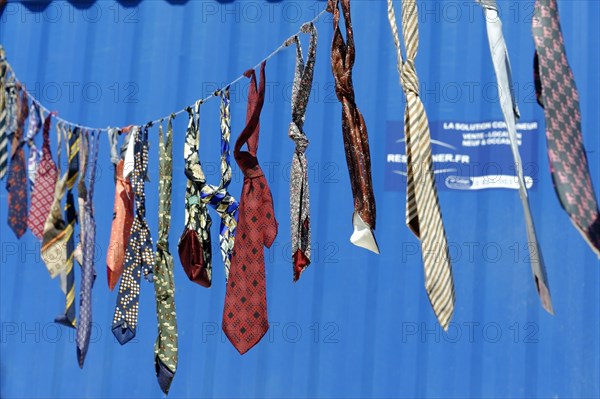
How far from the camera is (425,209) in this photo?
195 cm

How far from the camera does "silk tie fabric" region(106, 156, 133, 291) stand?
2.88 metres

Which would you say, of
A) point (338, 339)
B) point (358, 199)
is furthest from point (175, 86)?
point (358, 199)

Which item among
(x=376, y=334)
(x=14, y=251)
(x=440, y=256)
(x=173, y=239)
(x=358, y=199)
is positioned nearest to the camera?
(x=440, y=256)

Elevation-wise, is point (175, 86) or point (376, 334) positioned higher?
point (175, 86)

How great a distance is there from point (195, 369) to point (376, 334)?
0.79 meters

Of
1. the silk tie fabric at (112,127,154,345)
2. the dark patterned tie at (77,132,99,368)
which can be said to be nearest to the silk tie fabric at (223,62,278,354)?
the silk tie fabric at (112,127,154,345)

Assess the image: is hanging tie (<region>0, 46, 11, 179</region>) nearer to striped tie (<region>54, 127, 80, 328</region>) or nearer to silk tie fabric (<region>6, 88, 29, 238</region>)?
silk tie fabric (<region>6, 88, 29, 238</region>)

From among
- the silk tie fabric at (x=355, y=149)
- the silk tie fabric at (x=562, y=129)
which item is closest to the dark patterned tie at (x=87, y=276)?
the silk tie fabric at (x=355, y=149)

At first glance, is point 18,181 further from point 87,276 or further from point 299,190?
point 299,190

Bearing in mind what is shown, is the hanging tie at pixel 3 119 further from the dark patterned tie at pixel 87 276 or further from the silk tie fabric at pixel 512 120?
the silk tie fabric at pixel 512 120

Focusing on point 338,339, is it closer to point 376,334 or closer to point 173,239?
point 376,334

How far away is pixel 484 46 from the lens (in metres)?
3.77

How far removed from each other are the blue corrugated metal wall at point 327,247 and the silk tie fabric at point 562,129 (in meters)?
1.87

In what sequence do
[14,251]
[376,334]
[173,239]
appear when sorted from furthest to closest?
1. [14,251]
2. [173,239]
3. [376,334]
